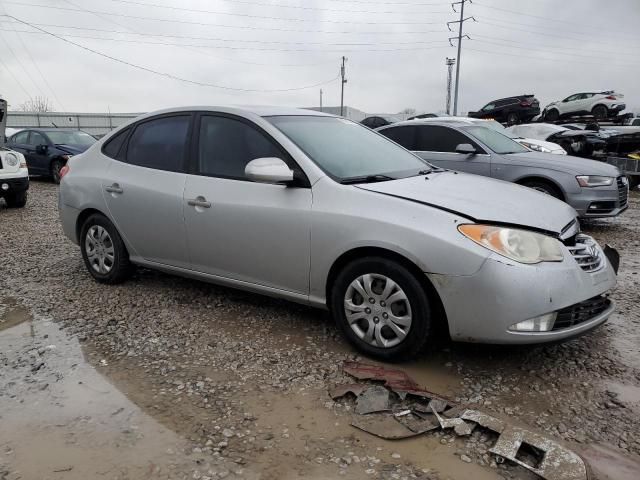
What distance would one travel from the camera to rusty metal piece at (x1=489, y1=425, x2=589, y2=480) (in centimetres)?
227

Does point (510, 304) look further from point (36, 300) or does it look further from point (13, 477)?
point (36, 300)

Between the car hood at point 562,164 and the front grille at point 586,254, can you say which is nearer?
the front grille at point 586,254

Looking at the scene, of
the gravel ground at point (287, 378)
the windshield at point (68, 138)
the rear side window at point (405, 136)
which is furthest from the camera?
the windshield at point (68, 138)

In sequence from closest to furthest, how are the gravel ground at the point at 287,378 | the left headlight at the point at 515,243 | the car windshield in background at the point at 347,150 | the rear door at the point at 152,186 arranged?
the gravel ground at the point at 287,378
the left headlight at the point at 515,243
the car windshield in background at the point at 347,150
the rear door at the point at 152,186

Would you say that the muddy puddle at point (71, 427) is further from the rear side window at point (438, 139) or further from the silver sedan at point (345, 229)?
the rear side window at point (438, 139)

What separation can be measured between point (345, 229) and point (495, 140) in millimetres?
5583

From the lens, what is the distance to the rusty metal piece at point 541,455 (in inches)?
89.4

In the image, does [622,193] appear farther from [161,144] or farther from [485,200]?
[161,144]

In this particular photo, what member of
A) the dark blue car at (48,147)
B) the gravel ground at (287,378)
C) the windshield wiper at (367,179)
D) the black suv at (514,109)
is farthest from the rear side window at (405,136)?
the black suv at (514,109)

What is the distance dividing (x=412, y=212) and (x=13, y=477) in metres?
2.36

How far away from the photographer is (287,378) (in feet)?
10.4

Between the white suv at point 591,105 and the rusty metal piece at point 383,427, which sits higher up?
the white suv at point 591,105

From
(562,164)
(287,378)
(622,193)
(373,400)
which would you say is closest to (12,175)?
(287,378)

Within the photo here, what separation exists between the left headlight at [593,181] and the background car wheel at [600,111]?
1859 cm
